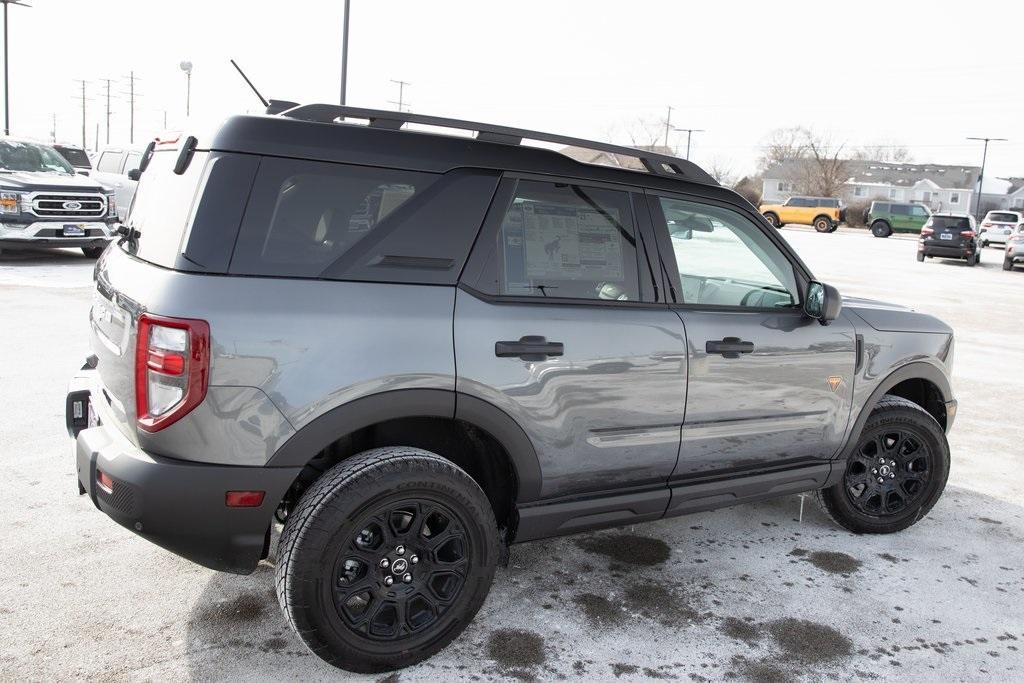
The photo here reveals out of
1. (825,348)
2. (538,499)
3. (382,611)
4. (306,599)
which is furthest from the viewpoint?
(825,348)

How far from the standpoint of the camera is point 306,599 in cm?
275

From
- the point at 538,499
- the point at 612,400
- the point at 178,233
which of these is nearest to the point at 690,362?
the point at 612,400

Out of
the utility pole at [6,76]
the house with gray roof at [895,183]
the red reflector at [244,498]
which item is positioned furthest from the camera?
the house with gray roof at [895,183]

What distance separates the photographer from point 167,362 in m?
2.60

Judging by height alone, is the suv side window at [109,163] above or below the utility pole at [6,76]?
below

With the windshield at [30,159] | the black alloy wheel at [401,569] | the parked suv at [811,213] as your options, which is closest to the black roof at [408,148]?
the black alloy wheel at [401,569]

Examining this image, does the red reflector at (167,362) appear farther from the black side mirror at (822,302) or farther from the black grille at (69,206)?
the black grille at (69,206)

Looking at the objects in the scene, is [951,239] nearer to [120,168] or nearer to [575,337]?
[120,168]

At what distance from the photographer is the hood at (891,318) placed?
4.19 meters

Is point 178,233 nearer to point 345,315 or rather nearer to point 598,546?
point 345,315

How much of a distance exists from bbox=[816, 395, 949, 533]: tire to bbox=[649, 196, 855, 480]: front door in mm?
354

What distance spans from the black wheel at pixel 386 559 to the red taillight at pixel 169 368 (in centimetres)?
52

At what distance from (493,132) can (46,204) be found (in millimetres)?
12116

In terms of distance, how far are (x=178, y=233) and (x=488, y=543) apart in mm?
1511
